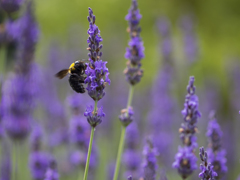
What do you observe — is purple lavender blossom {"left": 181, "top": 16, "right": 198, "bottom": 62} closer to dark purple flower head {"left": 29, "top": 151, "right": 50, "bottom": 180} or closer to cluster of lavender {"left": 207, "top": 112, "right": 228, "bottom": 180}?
dark purple flower head {"left": 29, "top": 151, "right": 50, "bottom": 180}

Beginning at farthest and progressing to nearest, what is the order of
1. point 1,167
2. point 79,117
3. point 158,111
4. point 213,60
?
point 213,60 < point 158,111 < point 79,117 < point 1,167

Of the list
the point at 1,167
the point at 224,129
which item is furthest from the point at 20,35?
the point at 224,129

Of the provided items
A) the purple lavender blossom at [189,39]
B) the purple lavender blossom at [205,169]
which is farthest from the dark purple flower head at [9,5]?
the purple lavender blossom at [189,39]

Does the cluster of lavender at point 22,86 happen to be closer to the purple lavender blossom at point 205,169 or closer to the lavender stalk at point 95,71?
the lavender stalk at point 95,71

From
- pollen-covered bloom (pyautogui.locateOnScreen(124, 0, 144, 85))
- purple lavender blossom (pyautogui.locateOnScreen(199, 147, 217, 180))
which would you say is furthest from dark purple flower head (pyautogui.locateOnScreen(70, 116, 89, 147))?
purple lavender blossom (pyautogui.locateOnScreen(199, 147, 217, 180))

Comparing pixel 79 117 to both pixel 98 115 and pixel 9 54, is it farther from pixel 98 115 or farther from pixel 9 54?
pixel 9 54
